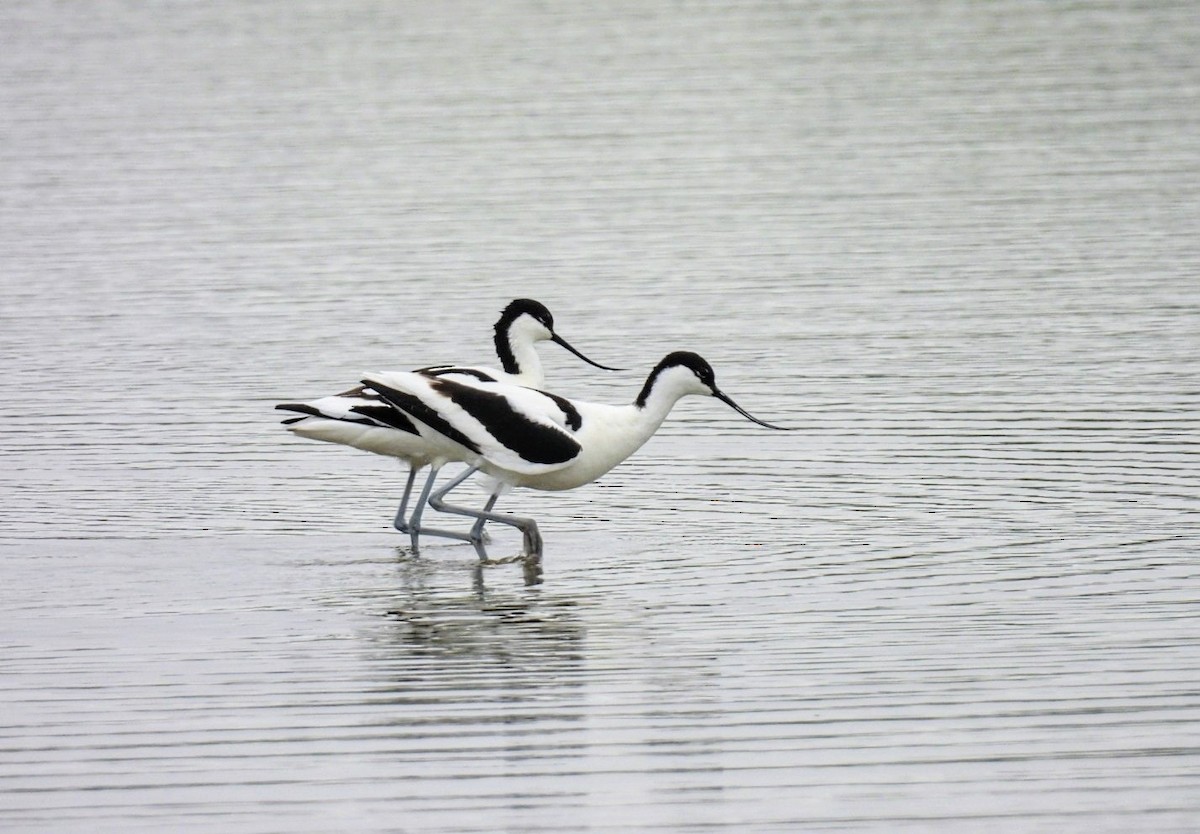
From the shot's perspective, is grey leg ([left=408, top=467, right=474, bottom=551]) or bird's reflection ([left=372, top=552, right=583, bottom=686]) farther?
grey leg ([left=408, top=467, right=474, bottom=551])

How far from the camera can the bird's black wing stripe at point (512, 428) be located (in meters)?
11.4

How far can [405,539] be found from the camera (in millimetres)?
12133

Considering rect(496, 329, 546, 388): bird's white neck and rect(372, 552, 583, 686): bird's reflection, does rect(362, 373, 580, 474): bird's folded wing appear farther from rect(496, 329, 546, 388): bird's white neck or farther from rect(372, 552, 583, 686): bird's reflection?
rect(496, 329, 546, 388): bird's white neck

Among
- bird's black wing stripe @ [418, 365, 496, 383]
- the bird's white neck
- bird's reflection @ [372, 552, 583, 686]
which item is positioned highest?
the bird's white neck

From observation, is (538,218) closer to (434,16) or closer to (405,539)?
(405,539)

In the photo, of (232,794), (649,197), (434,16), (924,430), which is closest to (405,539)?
(924,430)

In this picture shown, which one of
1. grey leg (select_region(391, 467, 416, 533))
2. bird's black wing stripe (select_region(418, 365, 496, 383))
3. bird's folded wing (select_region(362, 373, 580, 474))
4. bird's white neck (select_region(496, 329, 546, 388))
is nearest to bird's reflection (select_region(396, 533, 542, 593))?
grey leg (select_region(391, 467, 416, 533))

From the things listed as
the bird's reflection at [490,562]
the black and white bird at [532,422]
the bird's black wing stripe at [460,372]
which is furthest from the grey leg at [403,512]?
the bird's black wing stripe at [460,372]

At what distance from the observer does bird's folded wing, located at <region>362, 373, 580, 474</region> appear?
11469 millimetres

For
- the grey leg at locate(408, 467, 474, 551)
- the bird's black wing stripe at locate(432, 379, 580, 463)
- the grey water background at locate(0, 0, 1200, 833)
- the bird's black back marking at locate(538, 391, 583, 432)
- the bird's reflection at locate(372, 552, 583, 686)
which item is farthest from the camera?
the grey leg at locate(408, 467, 474, 551)

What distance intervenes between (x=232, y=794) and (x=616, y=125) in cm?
2288

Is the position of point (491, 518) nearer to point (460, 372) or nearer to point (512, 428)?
point (512, 428)

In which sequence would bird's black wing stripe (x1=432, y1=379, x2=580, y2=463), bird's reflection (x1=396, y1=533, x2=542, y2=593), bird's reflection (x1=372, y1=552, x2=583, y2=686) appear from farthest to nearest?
bird's black wing stripe (x1=432, y1=379, x2=580, y2=463), bird's reflection (x1=396, y1=533, x2=542, y2=593), bird's reflection (x1=372, y1=552, x2=583, y2=686)

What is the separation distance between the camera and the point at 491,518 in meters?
11.9
